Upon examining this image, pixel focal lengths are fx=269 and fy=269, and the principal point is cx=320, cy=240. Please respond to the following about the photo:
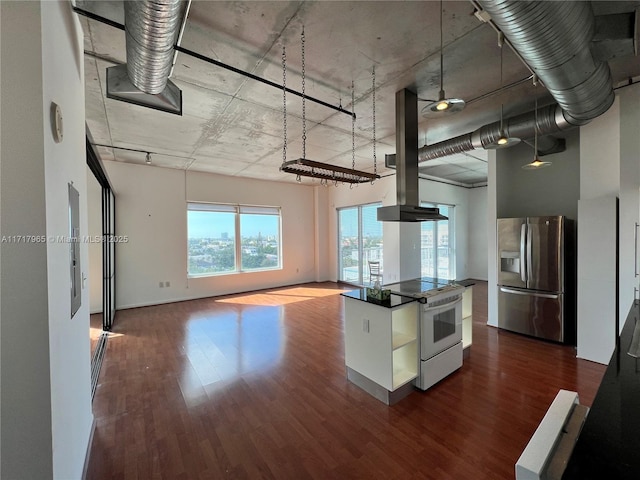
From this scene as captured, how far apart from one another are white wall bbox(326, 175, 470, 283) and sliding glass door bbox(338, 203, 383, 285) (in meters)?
0.20

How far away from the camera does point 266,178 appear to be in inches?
292

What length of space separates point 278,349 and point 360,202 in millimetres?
4913

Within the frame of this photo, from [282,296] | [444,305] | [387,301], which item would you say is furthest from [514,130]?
[282,296]

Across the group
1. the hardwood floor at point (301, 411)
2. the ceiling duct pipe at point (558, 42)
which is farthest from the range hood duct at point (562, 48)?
the hardwood floor at point (301, 411)

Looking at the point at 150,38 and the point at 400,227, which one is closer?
the point at 150,38

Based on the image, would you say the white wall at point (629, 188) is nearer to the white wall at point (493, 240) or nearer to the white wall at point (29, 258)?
the white wall at point (493, 240)

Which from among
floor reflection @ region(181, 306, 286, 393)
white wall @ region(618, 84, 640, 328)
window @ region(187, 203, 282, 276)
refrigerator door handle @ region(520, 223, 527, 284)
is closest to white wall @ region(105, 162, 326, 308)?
window @ region(187, 203, 282, 276)

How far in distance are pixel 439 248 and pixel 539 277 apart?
4.23m

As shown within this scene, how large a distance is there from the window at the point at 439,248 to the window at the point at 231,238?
14.0 ft

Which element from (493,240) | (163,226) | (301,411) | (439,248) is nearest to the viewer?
(301,411)

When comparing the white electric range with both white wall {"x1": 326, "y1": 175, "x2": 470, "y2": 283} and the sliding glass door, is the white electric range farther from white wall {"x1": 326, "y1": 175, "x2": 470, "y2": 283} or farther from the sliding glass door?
the sliding glass door

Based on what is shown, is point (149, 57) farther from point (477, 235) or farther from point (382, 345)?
point (477, 235)

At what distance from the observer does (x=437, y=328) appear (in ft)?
8.88

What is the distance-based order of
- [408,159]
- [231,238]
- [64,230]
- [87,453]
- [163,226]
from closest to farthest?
[64,230]
[87,453]
[408,159]
[163,226]
[231,238]
